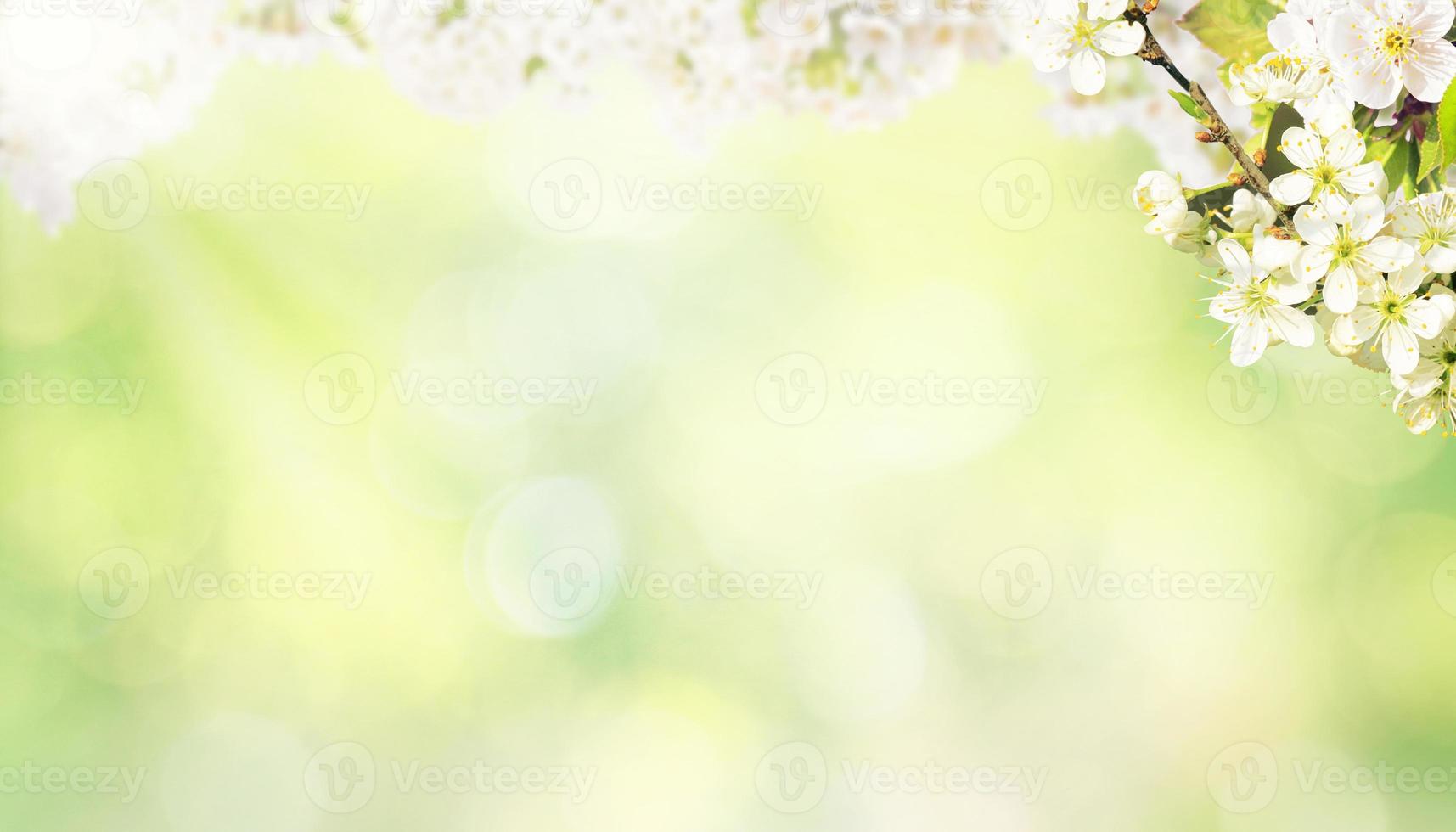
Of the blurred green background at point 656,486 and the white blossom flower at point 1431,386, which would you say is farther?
the blurred green background at point 656,486

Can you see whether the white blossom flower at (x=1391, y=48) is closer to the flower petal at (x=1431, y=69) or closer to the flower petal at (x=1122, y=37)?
the flower petal at (x=1431, y=69)

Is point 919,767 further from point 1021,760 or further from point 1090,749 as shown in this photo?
point 1090,749

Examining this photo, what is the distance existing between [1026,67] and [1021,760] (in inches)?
50.2

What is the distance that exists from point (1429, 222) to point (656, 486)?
1293 millimetres

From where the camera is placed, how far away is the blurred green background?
1613 millimetres

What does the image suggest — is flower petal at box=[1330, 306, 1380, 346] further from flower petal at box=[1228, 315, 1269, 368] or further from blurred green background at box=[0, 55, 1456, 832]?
blurred green background at box=[0, 55, 1456, 832]

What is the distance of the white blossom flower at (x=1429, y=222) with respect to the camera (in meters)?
0.53

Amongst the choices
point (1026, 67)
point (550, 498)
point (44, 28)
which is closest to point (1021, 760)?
point (550, 498)

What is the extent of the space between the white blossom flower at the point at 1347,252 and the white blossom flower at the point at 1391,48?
0.07 m

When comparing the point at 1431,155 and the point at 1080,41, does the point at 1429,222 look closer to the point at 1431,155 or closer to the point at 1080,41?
the point at 1431,155

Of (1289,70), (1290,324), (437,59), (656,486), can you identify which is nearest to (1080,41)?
(1289,70)

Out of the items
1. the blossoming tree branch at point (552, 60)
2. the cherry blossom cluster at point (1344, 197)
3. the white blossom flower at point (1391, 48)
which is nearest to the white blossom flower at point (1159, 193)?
the cherry blossom cluster at point (1344, 197)

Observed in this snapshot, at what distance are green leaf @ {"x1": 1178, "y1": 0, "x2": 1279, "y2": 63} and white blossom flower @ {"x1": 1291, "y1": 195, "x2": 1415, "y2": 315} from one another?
22cm

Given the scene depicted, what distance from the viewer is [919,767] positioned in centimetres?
162
